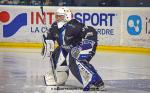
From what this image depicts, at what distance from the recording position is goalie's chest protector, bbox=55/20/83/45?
862 cm

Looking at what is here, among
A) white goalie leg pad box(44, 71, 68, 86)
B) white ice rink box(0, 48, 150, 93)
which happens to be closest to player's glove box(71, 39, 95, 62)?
white ice rink box(0, 48, 150, 93)

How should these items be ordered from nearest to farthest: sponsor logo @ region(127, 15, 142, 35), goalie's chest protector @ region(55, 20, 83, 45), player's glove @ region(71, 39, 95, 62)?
player's glove @ region(71, 39, 95, 62) < goalie's chest protector @ region(55, 20, 83, 45) < sponsor logo @ region(127, 15, 142, 35)

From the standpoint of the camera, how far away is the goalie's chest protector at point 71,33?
8.62 meters

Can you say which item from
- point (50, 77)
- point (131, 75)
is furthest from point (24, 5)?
point (50, 77)

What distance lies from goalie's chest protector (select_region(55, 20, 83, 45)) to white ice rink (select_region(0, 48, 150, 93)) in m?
0.68

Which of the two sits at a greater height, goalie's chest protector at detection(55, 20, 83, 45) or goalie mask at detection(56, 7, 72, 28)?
goalie mask at detection(56, 7, 72, 28)

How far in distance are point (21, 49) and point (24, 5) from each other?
A: 5.50 feet

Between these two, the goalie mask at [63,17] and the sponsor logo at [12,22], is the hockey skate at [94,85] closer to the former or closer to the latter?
the goalie mask at [63,17]

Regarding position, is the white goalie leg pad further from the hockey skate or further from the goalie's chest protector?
the hockey skate

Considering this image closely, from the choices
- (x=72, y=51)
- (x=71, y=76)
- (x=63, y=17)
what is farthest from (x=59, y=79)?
(x=71, y=76)

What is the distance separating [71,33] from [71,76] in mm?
1957

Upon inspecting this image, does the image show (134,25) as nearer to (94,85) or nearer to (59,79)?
(59,79)

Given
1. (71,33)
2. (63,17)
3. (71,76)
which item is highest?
(63,17)

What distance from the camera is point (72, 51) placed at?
858 centimetres
